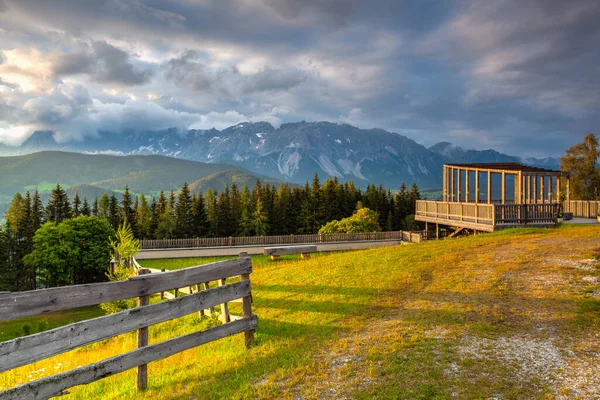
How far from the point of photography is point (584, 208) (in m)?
34.5

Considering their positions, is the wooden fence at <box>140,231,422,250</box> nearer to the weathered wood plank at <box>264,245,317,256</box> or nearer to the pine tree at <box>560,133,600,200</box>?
the weathered wood plank at <box>264,245,317,256</box>

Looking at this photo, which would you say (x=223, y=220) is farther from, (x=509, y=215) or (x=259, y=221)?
(x=509, y=215)

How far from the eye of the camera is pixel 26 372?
883 centimetres

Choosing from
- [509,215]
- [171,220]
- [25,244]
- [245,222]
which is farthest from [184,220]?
[509,215]

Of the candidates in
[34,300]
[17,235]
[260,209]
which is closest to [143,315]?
[34,300]

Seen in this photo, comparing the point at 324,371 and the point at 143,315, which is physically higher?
the point at 143,315

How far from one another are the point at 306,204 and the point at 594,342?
247ft

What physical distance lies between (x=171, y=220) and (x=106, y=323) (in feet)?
249

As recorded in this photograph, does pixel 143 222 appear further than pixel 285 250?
Yes

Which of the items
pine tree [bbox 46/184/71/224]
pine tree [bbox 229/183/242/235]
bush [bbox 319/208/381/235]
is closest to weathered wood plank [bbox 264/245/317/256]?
bush [bbox 319/208/381/235]

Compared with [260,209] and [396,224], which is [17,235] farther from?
[396,224]

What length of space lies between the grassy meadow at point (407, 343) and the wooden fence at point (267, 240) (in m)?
31.0

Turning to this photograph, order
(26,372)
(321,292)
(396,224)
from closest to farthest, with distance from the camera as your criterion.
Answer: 1. (26,372)
2. (321,292)
3. (396,224)

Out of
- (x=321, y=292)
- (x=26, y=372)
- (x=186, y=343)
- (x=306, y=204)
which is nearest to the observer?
(x=186, y=343)
